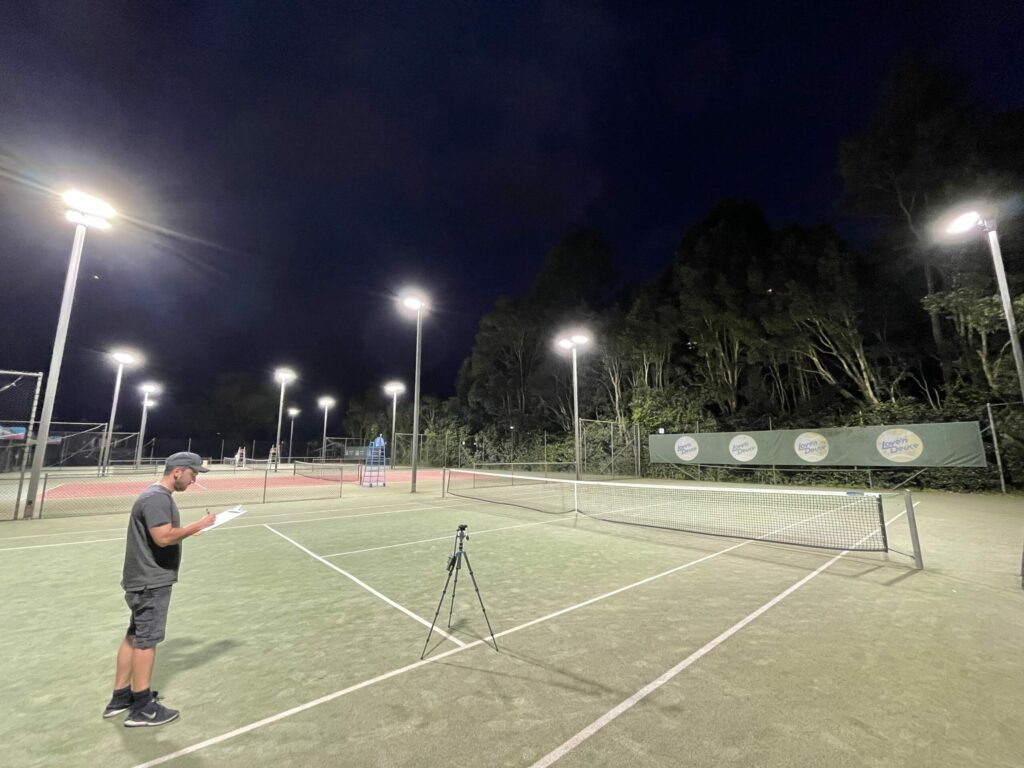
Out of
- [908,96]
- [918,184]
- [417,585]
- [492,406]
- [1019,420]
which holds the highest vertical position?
[908,96]

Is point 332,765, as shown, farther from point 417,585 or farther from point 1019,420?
point 1019,420

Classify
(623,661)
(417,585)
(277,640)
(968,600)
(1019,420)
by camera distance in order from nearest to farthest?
(623,661) < (277,640) < (968,600) < (417,585) < (1019,420)

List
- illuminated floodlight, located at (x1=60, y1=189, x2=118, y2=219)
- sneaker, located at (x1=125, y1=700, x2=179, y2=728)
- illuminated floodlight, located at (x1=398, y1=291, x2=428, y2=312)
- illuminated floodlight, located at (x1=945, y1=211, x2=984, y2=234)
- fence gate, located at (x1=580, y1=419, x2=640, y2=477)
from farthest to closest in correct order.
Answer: fence gate, located at (x1=580, y1=419, x2=640, y2=477) → illuminated floodlight, located at (x1=398, y1=291, x2=428, y2=312) → illuminated floodlight, located at (x1=60, y1=189, x2=118, y2=219) → illuminated floodlight, located at (x1=945, y1=211, x2=984, y2=234) → sneaker, located at (x1=125, y1=700, x2=179, y2=728)

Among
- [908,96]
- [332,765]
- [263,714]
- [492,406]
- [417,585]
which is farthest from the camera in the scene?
[492,406]

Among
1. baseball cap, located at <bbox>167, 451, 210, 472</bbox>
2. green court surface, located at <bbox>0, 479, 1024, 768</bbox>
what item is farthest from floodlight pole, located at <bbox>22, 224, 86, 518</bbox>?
baseball cap, located at <bbox>167, 451, 210, 472</bbox>

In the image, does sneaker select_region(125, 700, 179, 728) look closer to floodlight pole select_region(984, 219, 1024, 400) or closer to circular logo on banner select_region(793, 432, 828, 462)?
floodlight pole select_region(984, 219, 1024, 400)

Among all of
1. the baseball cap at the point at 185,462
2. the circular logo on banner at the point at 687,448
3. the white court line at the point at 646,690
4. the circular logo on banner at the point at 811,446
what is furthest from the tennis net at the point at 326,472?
the circular logo on banner at the point at 811,446

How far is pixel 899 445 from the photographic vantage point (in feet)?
58.3

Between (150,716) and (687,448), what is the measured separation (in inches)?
994

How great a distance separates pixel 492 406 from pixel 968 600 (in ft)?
119

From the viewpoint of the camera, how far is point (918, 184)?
2005 cm

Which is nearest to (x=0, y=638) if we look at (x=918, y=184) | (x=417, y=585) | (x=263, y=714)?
(x=263, y=714)

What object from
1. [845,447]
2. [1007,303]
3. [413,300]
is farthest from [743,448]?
[413,300]

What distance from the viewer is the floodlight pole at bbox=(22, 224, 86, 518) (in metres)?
11.6
